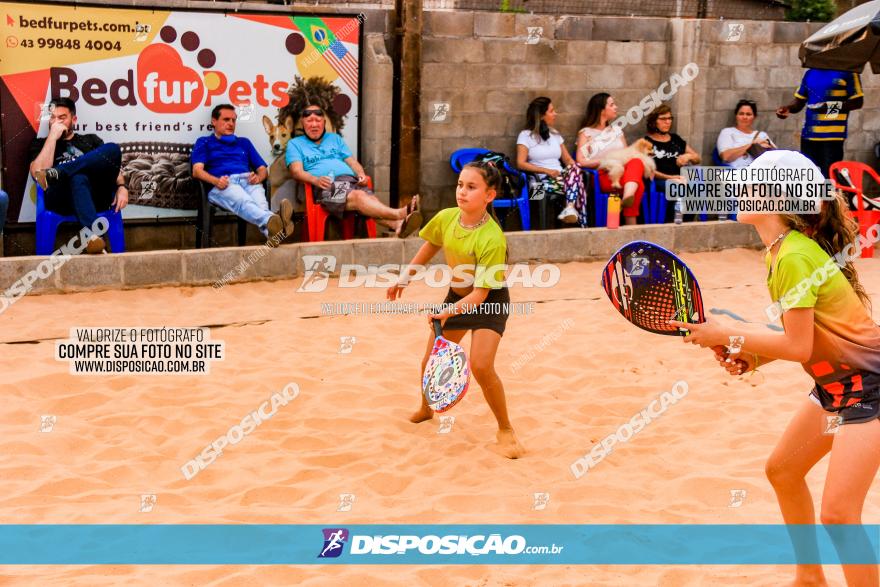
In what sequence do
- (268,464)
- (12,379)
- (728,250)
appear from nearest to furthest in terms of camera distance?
(268,464) → (12,379) → (728,250)

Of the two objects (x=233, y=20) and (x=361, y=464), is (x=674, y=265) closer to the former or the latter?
(x=361, y=464)

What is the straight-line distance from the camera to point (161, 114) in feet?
33.2

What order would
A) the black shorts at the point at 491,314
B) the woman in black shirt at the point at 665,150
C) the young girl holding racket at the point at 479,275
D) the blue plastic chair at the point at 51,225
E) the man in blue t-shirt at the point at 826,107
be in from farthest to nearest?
the man in blue t-shirt at the point at 826,107 → the woman in black shirt at the point at 665,150 → the blue plastic chair at the point at 51,225 → the black shorts at the point at 491,314 → the young girl holding racket at the point at 479,275

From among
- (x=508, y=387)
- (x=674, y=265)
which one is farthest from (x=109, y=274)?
(x=674, y=265)

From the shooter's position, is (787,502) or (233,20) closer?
(787,502)

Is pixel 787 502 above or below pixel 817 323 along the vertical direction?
below

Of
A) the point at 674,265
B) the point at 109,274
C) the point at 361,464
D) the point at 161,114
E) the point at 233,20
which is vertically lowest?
the point at 361,464

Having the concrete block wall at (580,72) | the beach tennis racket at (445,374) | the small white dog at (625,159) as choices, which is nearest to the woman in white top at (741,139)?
the concrete block wall at (580,72)

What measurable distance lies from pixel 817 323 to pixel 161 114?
7.64m

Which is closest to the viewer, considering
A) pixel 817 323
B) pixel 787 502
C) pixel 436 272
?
pixel 817 323

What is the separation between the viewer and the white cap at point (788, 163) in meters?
3.82

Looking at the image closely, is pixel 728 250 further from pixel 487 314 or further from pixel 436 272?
pixel 487 314

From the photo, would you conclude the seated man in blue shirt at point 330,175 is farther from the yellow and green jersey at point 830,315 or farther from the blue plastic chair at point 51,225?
the yellow and green jersey at point 830,315

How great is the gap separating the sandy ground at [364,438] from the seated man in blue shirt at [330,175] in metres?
1.88
